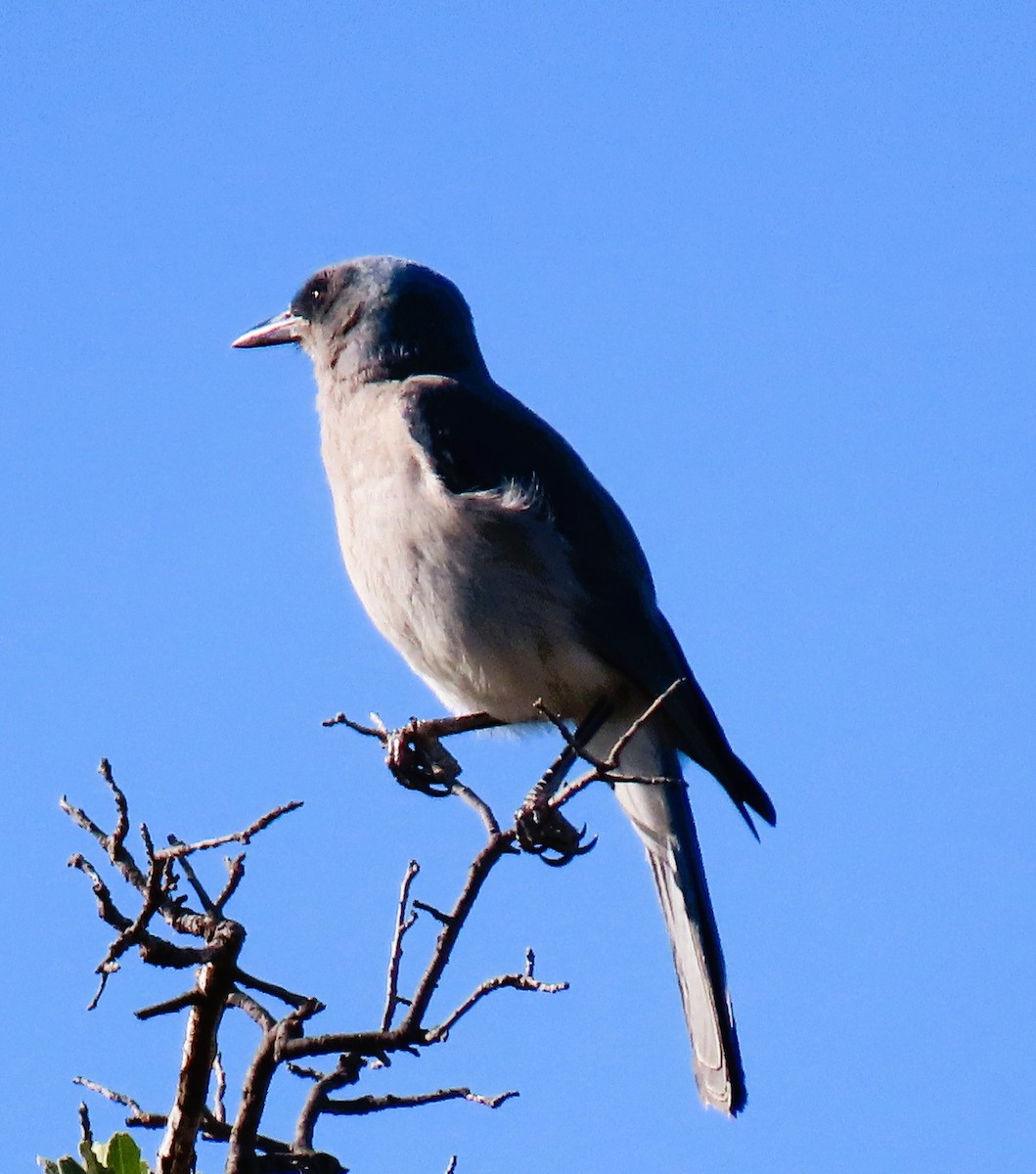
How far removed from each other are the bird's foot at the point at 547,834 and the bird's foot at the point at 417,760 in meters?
0.51

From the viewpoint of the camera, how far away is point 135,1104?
3.37 m

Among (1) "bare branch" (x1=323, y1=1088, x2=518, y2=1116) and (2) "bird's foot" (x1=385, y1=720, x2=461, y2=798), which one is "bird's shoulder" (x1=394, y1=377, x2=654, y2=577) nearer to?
(2) "bird's foot" (x1=385, y1=720, x2=461, y2=798)

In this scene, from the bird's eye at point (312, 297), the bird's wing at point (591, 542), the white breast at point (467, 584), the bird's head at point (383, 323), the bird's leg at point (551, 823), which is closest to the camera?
the bird's leg at point (551, 823)

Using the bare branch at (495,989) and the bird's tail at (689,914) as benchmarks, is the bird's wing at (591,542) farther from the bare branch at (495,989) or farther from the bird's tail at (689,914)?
the bare branch at (495,989)

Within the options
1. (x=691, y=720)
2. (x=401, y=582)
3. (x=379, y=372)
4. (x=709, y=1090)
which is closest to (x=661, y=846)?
(x=691, y=720)

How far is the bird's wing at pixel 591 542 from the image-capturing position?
522 centimetres

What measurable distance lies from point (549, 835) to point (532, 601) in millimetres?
929

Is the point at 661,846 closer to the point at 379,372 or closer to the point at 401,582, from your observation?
the point at 401,582

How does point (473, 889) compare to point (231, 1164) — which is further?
point (473, 889)

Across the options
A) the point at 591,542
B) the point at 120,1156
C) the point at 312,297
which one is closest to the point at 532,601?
the point at 591,542

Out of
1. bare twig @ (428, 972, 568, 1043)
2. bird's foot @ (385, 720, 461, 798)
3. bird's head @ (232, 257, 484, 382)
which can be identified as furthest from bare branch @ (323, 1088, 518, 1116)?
bird's head @ (232, 257, 484, 382)

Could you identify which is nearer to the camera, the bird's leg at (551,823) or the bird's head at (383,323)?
the bird's leg at (551,823)

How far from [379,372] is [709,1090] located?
264 cm

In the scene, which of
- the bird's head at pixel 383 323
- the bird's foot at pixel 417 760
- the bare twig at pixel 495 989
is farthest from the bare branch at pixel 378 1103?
the bird's head at pixel 383 323
